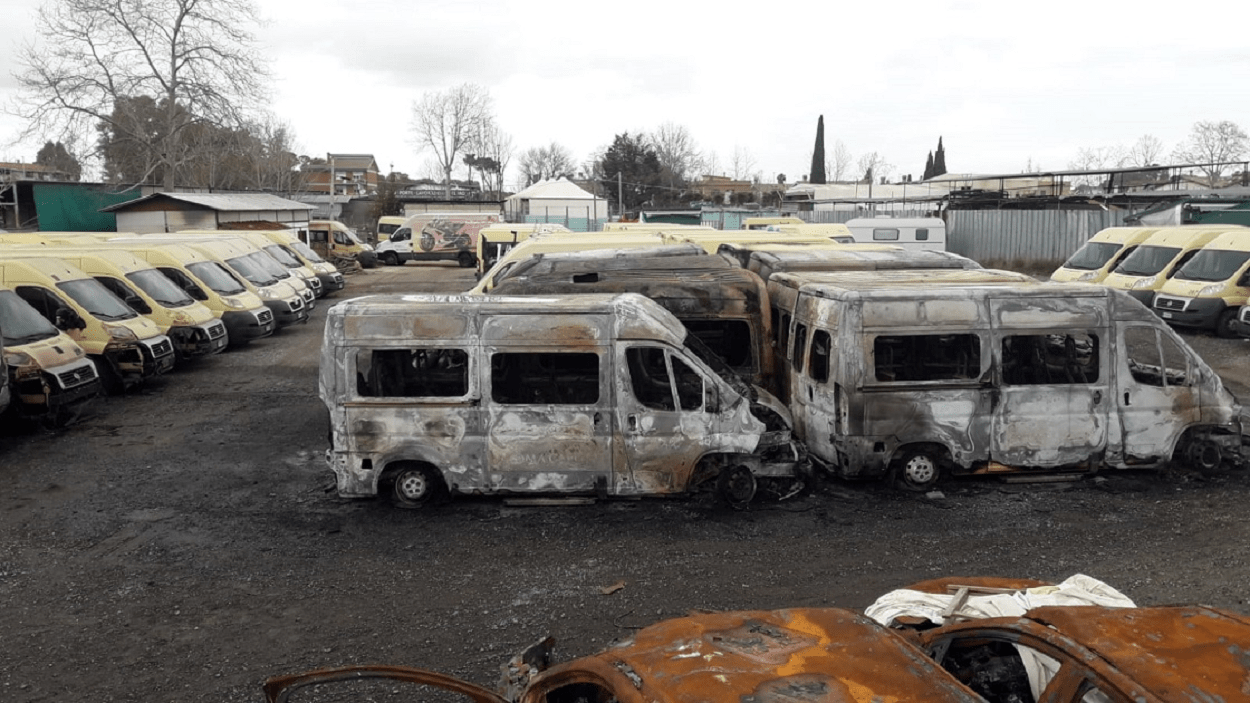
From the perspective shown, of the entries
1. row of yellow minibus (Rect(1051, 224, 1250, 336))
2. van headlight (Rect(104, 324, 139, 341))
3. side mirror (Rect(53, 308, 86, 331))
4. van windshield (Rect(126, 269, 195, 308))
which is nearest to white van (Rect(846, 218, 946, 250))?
row of yellow minibus (Rect(1051, 224, 1250, 336))

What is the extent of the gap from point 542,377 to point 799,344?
9.05 ft

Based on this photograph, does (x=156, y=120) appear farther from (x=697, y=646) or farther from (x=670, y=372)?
(x=697, y=646)

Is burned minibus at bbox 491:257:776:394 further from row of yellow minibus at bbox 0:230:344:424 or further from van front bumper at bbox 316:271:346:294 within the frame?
van front bumper at bbox 316:271:346:294

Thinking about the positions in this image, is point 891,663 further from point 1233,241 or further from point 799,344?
point 1233,241

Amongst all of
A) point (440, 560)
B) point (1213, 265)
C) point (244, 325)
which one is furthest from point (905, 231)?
point (440, 560)

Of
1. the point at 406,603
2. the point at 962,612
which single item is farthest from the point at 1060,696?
the point at 406,603

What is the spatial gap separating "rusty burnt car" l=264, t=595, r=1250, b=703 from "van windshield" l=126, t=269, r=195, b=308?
46.1ft

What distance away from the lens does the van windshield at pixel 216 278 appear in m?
18.6

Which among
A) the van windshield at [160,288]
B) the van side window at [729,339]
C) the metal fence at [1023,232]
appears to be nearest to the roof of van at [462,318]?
the van side window at [729,339]

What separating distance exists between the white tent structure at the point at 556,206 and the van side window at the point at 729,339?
3548 cm

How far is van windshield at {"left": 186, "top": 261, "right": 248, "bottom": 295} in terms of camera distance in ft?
61.1

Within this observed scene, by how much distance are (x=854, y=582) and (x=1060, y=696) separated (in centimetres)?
353

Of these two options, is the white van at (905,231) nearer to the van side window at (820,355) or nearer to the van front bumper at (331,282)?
the van front bumper at (331,282)

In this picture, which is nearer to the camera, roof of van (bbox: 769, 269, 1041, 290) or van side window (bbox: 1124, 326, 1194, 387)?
van side window (bbox: 1124, 326, 1194, 387)
